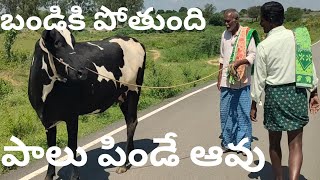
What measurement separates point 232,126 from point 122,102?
167 centimetres

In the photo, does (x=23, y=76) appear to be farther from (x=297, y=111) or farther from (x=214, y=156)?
(x=297, y=111)

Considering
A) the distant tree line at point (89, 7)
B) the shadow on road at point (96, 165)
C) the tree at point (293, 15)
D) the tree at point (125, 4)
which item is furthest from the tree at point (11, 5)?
the shadow on road at point (96, 165)

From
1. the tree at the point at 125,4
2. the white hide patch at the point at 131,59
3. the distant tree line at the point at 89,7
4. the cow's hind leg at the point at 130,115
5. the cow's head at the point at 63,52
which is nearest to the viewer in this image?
the cow's head at the point at 63,52

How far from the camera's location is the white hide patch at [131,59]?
6051 mm

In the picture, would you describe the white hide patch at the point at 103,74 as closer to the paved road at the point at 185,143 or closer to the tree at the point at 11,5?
the paved road at the point at 185,143

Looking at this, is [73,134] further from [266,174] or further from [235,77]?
[266,174]

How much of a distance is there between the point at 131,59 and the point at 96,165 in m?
1.57

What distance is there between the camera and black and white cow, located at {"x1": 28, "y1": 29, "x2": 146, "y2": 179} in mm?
4605

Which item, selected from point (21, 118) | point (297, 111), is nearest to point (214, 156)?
point (297, 111)

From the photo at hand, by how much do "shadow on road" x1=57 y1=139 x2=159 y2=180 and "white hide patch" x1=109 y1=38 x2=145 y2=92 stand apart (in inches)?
39.7

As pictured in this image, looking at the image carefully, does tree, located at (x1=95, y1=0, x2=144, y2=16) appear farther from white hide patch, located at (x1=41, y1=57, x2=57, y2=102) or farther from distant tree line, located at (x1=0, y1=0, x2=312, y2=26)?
white hide patch, located at (x1=41, y1=57, x2=57, y2=102)

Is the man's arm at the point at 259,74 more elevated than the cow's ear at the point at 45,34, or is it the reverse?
the cow's ear at the point at 45,34

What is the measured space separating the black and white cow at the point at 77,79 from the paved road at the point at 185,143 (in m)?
0.38
